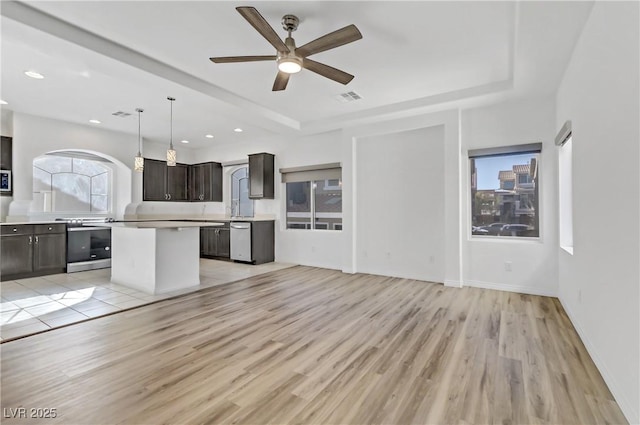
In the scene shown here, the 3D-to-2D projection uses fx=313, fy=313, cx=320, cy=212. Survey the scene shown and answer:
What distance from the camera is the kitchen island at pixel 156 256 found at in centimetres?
422

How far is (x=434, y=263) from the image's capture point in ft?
16.5

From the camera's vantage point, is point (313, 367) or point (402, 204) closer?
point (313, 367)

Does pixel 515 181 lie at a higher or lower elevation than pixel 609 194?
higher

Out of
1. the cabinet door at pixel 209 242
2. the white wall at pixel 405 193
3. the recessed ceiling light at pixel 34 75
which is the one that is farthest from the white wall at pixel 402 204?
the recessed ceiling light at pixel 34 75

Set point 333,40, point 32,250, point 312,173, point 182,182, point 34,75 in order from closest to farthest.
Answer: point 333,40 → point 34,75 → point 32,250 → point 312,173 → point 182,182

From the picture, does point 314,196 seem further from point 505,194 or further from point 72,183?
point 72,183

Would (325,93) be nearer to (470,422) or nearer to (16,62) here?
(16,62)

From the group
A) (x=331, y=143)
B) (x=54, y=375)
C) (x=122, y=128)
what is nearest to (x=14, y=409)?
(x=54, y=375)

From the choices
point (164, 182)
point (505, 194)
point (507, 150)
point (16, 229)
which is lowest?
point (16, 229)

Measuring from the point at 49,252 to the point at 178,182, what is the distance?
10.0 ft

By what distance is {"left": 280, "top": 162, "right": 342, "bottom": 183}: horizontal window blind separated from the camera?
6.10 meters

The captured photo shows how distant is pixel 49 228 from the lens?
17.8 ft

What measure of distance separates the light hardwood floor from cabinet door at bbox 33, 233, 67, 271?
3.14 meters

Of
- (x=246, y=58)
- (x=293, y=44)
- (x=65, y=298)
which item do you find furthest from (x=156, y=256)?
(x=293, y=44)
